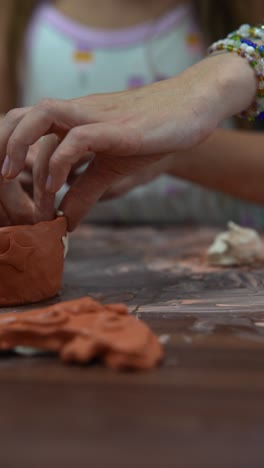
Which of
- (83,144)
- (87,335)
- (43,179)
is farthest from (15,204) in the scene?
(87,335)

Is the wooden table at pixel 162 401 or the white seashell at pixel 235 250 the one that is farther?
the white seashell at pixel 235 250

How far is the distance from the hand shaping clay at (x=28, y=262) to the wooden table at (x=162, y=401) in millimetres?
104

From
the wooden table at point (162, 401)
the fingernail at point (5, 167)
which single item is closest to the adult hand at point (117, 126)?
the fingernail at point (5, 167)

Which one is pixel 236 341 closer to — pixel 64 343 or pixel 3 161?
pixel 64 343

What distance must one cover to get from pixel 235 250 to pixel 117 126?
0.35 metres

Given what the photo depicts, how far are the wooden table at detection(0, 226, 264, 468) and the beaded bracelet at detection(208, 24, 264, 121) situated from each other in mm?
333

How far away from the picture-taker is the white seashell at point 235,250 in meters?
0.94

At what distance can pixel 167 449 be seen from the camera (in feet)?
1.18

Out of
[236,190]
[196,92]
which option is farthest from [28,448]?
[236,190]

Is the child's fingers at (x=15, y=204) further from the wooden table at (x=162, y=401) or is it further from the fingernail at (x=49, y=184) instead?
the wooden table at (x=162, y=401)

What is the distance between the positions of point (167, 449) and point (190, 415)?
5 centimetres

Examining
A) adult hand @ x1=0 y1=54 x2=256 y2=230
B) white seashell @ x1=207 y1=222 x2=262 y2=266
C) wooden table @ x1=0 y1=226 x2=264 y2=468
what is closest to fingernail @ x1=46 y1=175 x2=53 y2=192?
adult hand @ x1=0 y1=54 x2=256 y2=230

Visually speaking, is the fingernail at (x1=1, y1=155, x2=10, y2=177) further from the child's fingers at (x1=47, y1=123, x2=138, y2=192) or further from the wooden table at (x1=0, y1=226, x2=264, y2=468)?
the wooden table at (x1=0, y1=226, x2=264, y2=468)

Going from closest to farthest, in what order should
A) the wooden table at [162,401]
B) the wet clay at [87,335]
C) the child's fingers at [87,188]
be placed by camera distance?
the wooden table at [162,401] → the wet clay at [87,335] → the child's fingers at [87,188]
